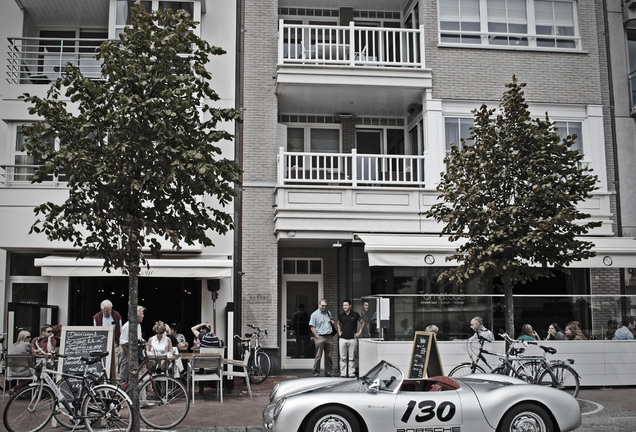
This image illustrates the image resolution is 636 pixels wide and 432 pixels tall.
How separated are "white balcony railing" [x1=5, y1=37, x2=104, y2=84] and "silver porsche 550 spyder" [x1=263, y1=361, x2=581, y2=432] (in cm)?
1206

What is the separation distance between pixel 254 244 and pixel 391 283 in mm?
3528

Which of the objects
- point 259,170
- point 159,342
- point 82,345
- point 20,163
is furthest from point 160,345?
point 20,163

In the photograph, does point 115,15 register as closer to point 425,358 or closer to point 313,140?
point 313,140

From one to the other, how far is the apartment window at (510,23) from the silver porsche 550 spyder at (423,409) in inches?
452

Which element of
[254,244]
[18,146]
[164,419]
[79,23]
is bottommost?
[164,419]

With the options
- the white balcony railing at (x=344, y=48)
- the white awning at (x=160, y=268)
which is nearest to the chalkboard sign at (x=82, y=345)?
the white awning at (x=160, y=268)

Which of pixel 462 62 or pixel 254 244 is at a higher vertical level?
pixel 462 62

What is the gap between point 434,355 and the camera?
433 inches

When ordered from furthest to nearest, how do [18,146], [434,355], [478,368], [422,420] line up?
[18,146] → [478,368] → [434,355] → [422,420]

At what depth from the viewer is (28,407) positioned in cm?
944

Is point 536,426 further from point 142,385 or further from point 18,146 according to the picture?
point 18,146

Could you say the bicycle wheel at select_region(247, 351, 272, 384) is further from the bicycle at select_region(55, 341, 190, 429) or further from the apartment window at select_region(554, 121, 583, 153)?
the apartment window at select_region(554, 121, 583, 153)

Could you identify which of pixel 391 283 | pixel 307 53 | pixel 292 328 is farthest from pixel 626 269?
pixel 307 53

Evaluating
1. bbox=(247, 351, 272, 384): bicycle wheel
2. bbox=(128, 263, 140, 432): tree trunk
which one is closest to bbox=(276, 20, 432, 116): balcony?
bbox=(247, 351, 272, 384): bicycle wheel
